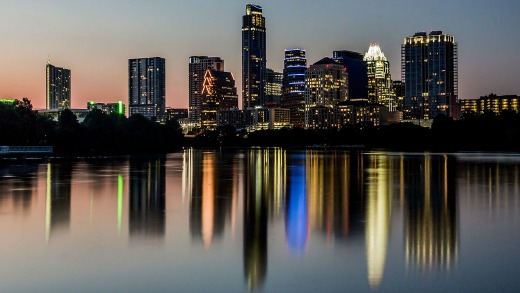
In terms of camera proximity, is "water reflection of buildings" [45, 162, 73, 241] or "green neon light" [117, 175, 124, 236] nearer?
"water reflection of buildings" [45, 162, 73, 241]

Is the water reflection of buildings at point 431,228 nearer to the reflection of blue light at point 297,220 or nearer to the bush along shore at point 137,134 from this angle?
the reflection of blue light at point 297,220

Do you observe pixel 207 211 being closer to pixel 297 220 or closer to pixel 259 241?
pixel 297 220

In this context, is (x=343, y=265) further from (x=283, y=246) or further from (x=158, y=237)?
(x=158, y=237)

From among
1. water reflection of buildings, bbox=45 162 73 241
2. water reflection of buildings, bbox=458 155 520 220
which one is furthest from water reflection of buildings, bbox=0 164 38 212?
water reflection of buildings, bbox=458 155 520 220

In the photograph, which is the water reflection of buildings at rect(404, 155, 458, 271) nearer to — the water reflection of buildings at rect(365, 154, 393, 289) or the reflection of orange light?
the water reflection of buildings at rect(365, 154, 393, 289)

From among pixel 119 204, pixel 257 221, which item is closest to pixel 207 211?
pixel 257 221

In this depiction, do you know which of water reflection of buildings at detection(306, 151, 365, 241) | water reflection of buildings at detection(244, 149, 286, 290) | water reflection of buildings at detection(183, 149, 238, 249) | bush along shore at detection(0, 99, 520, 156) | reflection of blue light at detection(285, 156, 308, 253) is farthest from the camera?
bush along shore at detection(0, 99, 520, 156)

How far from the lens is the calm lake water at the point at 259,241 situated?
12164 millimetres

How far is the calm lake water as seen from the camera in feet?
39.9

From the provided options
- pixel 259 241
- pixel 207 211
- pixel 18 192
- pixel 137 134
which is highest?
pixel 137 134

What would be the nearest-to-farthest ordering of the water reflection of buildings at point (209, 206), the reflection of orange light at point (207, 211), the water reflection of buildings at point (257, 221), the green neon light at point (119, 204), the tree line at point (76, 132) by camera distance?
the water reflection of buildings at point (257, 221) < the reflection of orange light at point (207, 211) < the water reflection of buildings at point (209, 206) < the green neon light at point (119, 204) < the tree line at point (76, 132)

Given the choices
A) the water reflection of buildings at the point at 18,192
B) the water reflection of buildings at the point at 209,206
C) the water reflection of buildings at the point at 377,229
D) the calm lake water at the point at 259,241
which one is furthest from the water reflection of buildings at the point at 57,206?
the water reflection of buildings at the point at 377,229

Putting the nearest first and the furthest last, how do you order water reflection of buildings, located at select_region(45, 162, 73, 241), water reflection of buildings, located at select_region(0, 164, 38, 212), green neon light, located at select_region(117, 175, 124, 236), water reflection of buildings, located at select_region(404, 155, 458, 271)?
1. water reflection of buildings, located at select_region(404, 155, 458, 271)
2. water reflection of buildings, located at select_region(45, 162, 73, 241)
3. green neon light, located at select_region(117, 175, 124, 236)
4. water reflection of buildings, located at select_region(0, 164, 38, 212)

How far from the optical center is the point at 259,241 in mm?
16531
